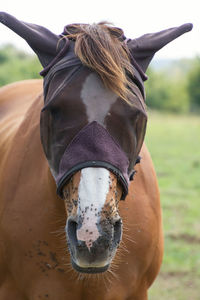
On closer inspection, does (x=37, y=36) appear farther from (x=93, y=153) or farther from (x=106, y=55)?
(x=93, y=153)

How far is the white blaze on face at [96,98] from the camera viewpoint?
224 cm

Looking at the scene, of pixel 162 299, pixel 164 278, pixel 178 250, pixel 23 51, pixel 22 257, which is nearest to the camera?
pixel 22 257

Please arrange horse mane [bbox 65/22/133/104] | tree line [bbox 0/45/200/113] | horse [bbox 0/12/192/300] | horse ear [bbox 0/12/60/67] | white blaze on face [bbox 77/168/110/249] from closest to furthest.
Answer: white blaze on face [bbox 77/168/110/249] < horse [bbox 0/12/192/300] < horse mane [bbox 65/22/133/104] < horse ear [bbox 0/12/60/67] < tree line [bbox 0/45/200/113]

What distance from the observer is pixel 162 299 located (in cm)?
480

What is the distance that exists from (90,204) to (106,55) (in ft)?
2.48

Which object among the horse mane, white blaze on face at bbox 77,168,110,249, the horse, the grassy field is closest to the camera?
white blaze on face at bbox 77,168,110,249

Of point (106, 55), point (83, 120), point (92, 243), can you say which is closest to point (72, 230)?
point (92, 243)

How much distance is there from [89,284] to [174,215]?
5.16 meters

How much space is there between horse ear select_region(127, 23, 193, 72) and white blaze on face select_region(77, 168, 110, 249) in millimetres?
831

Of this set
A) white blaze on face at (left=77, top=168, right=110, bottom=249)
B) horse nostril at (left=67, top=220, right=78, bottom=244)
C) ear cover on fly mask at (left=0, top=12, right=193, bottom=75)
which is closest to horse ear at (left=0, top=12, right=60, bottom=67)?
ear cover on fly mask at (left=0, top=12, right=193, bottom=75)

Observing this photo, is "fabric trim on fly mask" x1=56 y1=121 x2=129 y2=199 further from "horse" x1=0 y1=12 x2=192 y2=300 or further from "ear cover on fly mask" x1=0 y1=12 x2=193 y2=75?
"ear cover on fly mask" x1=0 y1=12 x2=193 y2=75

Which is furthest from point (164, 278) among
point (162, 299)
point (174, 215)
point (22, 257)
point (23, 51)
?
point (23, 51)

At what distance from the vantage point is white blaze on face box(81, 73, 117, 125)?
2236mm

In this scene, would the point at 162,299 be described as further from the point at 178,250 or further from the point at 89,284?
the point at 89,284
